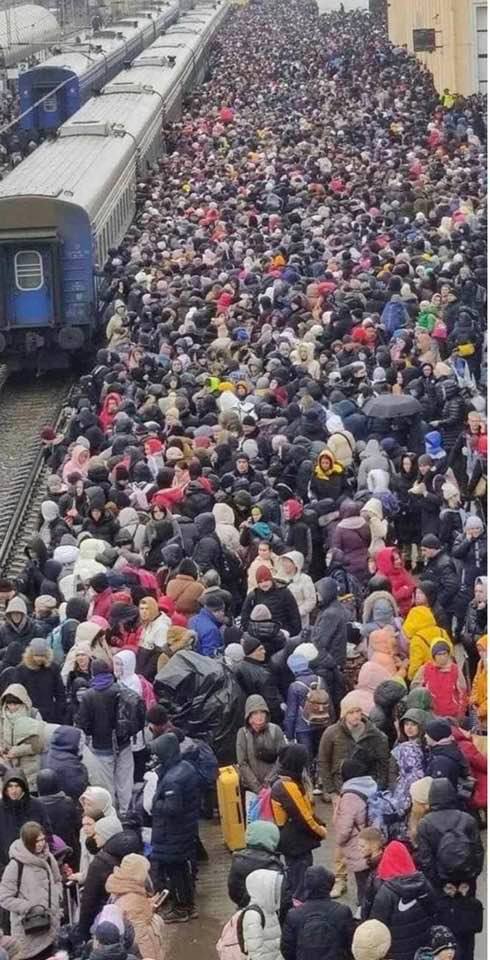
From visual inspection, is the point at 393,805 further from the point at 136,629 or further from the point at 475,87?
the point at 475,87

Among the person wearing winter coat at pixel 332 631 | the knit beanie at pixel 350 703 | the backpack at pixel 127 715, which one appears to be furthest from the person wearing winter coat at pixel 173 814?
the person wearing winter coat at pixel 332 631

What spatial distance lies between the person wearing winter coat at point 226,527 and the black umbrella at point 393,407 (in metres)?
2.69

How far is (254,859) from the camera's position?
383 inches

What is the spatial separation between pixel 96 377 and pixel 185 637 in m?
8.43

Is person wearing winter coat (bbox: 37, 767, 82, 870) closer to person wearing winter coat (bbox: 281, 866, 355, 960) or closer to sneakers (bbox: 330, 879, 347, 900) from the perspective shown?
sneakers (bbox: 330, 879, 347, 900)

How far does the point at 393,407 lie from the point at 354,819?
7269 mm

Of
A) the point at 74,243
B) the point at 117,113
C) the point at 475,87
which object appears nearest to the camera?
the point at 74,243

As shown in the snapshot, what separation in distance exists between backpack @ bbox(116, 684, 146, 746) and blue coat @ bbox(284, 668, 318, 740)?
90 centimetres

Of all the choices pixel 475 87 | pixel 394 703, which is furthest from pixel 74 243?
pixel 475 87

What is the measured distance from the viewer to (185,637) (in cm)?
1238

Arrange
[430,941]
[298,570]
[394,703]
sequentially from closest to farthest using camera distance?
1. [430,941]
2. [394,703]
3. [298,570]

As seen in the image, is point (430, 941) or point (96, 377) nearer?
point (430, 941)

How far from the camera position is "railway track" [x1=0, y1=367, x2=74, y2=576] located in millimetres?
18906

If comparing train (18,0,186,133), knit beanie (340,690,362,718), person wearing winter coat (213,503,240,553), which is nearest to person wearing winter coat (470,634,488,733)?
knit beanie (340,690,362,718)
